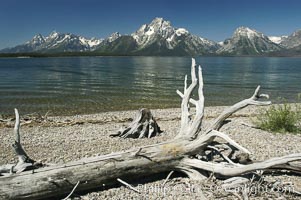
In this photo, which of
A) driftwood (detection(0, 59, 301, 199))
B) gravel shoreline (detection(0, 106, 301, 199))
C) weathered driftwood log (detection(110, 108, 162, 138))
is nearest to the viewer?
driftwood (detection(0, 59, 301, 199))

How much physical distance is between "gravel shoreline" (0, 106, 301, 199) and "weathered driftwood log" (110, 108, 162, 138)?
0.41 metres

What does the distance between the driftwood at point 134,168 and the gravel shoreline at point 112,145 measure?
0.35 m

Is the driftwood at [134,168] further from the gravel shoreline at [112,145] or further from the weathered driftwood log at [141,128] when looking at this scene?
the weathered driftwood log at [141,128]

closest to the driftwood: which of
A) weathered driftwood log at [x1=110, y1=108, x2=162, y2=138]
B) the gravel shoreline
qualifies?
the gravel shoreline

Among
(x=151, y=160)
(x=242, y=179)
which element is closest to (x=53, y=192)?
(x=151, y=160)

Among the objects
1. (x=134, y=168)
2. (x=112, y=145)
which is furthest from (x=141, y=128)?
(x=134, y=168)

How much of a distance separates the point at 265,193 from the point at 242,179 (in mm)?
579

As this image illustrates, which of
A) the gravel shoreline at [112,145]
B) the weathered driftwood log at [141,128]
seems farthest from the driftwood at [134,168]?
the weathered driftwood log at [141,128]

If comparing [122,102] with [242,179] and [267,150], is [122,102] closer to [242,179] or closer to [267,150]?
[267,150]

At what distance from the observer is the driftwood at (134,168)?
20.2ft

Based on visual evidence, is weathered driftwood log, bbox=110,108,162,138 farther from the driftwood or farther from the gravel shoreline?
the driftwood

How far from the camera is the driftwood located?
6.17 metres

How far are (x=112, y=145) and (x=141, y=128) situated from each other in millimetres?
2062

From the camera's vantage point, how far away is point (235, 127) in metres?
14.5
